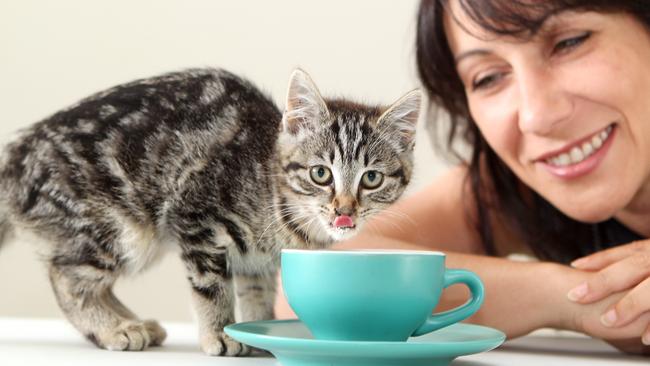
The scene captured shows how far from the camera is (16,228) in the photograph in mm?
1107

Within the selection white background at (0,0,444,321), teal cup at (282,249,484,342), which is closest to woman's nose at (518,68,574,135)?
teal cup at (282,249,484,342)

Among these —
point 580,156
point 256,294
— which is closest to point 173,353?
point 256,294

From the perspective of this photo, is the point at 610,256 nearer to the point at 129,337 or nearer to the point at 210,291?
the point at 210,291

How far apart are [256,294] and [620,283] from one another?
55cm

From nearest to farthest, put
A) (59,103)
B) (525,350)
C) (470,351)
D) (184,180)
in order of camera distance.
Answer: (470,351)
(184,180)
(525,350)
(59,103)

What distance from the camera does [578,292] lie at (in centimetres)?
117

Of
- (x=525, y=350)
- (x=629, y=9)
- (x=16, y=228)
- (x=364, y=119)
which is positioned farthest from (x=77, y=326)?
(x=629, y=9)

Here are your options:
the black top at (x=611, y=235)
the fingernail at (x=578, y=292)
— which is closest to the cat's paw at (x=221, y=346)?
the fingernail at (x=578, y=292)

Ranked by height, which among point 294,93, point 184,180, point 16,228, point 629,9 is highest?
point 629,9

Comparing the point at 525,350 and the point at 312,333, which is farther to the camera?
the point at 525,350

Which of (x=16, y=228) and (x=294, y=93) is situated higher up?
(x=294, y=93)

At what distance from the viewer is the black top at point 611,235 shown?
164cm

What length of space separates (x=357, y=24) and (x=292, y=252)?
1302 millimetres

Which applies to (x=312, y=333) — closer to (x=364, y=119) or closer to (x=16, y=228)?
(x=364, y=119)
